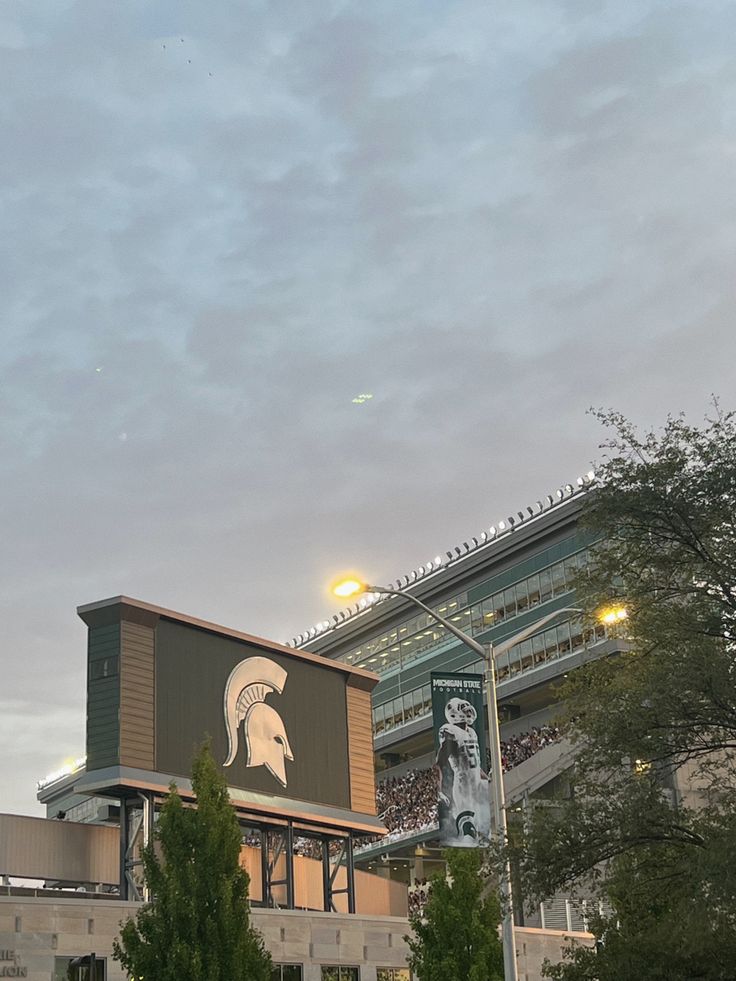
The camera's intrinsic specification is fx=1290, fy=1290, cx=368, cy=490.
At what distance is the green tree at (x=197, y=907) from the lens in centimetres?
2541

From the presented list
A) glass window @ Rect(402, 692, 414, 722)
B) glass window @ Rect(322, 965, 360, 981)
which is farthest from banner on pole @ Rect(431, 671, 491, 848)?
glass window @ Rect(402, 692, 414, 722)

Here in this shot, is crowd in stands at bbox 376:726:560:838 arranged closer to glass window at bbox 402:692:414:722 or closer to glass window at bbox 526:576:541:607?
glass window at bbox 402:692:414:722

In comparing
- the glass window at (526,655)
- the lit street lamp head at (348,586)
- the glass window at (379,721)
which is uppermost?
the glass window at (526,655)

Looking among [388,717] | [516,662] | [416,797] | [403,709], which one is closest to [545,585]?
[516,662]

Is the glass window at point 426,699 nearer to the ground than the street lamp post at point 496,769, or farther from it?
farther from it

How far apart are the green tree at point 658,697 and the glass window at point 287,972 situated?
15.9m

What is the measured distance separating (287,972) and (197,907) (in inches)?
474

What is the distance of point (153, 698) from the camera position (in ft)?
123

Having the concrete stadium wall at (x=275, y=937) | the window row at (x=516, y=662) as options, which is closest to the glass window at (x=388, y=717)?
the window row at (x=516, y=662)

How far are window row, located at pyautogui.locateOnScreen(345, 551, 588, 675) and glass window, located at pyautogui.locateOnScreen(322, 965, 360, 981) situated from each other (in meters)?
32.2

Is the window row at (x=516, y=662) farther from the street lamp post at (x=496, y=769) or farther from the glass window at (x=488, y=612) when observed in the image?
the street lamp post at (x=496, y=769)

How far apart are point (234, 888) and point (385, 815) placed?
4764 cm

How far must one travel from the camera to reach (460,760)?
91.0ft

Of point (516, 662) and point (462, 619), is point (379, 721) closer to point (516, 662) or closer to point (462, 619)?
point (462, 619)
